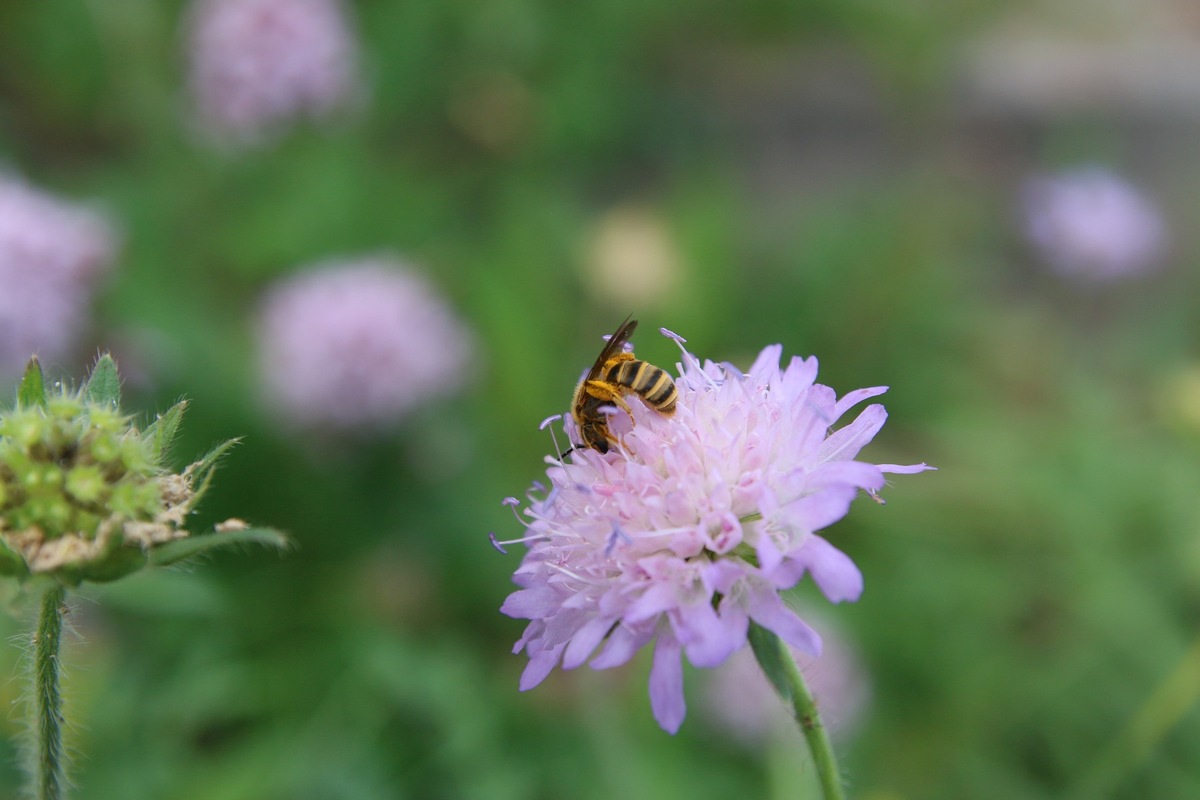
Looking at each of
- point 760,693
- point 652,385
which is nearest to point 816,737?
point 652,385

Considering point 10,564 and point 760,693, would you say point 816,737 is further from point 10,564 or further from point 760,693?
point 760,693

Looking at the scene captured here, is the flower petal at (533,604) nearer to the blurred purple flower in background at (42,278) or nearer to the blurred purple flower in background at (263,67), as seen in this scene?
the blurred purple flower in background at (42,278)

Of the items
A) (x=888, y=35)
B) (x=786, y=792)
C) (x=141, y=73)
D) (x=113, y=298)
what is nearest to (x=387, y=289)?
(x=113, y=298)

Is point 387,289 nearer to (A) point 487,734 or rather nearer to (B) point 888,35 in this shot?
(A) point 487,734

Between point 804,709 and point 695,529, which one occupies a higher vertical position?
point 695,529

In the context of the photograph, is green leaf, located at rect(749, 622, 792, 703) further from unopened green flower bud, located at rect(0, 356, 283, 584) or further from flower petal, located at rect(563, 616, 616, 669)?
unopened green flower bud, located at rect(0, 356, 283, 584)

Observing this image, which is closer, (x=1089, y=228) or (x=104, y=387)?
(x=104, y=387)
